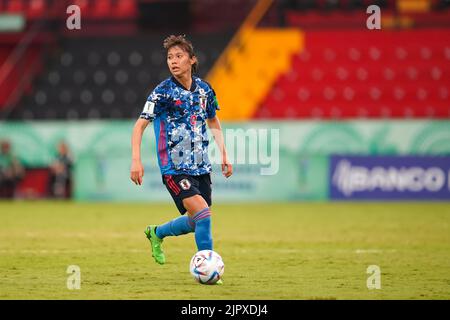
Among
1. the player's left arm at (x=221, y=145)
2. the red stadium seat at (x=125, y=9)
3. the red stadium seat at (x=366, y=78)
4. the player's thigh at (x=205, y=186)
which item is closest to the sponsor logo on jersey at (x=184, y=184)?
the player's thigh at (x=205, y=186)

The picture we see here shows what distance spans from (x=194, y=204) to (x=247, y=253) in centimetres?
263

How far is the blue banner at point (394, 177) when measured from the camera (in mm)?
20172

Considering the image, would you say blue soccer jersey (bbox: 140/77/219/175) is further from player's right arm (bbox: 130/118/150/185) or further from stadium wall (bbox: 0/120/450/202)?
stadium wall (bbox: 0/120/450/202)

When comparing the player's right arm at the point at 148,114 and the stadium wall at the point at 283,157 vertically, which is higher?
the stadium wall at the point at 283,157

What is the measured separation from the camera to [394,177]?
20.3m

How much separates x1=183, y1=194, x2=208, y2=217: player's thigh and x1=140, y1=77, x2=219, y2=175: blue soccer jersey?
0.80 feet

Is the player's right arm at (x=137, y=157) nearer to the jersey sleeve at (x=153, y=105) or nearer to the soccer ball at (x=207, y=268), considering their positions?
the jersey sleeve at (x=153, y=105)

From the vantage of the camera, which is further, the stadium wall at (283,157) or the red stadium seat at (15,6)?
the red stadium seat at (15,6)

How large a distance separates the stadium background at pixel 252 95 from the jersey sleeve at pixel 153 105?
318 inches

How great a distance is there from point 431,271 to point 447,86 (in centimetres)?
1596

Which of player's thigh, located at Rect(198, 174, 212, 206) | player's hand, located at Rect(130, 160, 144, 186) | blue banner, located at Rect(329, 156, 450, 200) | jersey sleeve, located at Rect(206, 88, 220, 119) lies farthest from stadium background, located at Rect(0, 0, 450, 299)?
player's hand, located at Rect(130, 160, 144, 186)

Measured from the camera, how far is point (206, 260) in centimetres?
822

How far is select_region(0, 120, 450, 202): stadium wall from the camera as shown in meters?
20.2

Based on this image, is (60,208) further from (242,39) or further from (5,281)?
(5,281)
